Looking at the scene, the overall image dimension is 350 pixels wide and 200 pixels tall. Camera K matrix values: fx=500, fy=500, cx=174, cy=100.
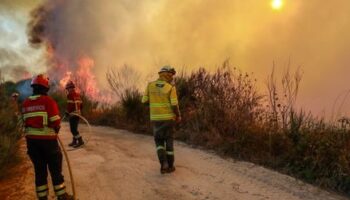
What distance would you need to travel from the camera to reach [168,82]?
32.8ft

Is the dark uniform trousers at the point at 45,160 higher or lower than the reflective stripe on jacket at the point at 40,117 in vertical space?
lower

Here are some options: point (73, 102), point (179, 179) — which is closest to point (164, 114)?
point (179, 179)

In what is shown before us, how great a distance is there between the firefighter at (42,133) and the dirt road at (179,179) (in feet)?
2.92

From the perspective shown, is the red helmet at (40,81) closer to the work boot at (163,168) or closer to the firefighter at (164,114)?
the firefighter at (164,114)

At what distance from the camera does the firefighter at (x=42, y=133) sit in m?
7.62

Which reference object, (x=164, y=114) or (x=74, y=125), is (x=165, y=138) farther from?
(x=74, y=125)

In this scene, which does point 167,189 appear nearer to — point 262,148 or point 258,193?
point 258,193

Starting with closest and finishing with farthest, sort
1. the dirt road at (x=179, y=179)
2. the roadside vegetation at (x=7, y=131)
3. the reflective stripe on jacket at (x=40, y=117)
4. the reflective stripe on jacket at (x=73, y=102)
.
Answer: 1. the reflective stripe on jacket at (x=40, y=117)
2. the dirt road at (x=179, y=179)
3. the roadside vegetation at (x=7, y=131)
4. the reflective stripe on jacket at (x=73, y=102)

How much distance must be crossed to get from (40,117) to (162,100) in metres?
2.89

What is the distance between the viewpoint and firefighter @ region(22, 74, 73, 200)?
7621mm

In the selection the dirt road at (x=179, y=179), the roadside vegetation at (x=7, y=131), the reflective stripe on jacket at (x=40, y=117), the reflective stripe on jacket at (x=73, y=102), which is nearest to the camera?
the reflective stripe on jacket at (x=40, y=117)

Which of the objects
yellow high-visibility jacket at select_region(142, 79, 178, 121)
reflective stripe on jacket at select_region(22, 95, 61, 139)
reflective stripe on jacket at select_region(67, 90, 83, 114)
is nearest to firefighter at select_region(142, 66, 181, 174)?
yellow high-visibility jacket at select_region(142, 79, 178, 121)

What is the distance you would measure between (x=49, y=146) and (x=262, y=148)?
536 cm

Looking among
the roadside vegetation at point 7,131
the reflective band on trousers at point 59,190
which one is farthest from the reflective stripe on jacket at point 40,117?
the roadside vegetation at point 7,131
